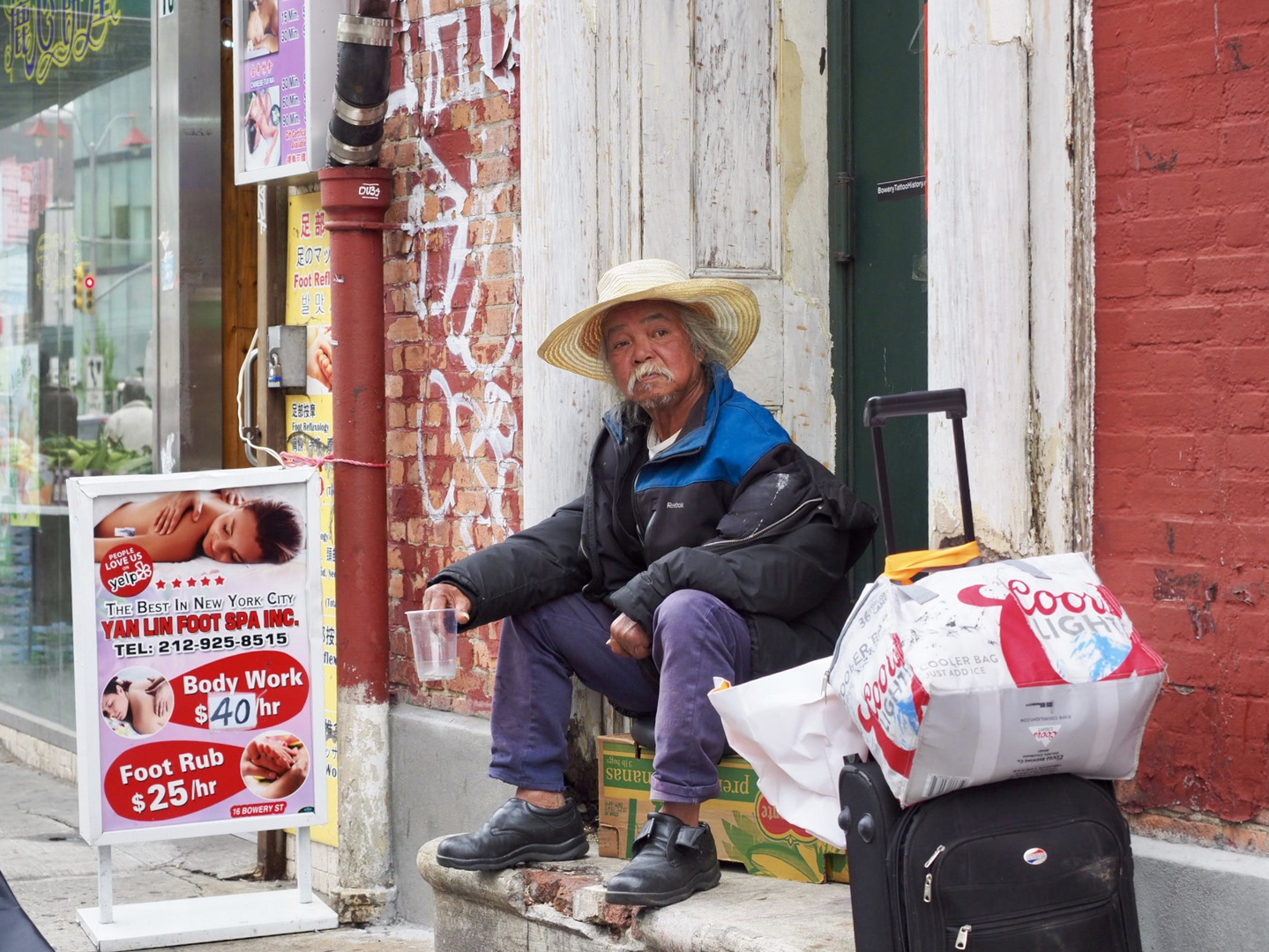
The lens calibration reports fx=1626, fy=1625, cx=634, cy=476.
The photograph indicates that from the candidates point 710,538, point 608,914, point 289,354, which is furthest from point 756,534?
point 289,354

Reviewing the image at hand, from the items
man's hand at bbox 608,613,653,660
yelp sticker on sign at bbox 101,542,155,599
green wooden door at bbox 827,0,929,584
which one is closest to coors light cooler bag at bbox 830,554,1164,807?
man's hand at bbox 608,613,653,660

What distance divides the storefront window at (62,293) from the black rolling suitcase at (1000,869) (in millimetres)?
4226

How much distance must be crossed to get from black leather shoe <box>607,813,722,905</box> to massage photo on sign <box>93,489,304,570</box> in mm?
1630

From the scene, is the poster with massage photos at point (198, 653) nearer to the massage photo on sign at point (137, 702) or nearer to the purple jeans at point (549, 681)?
the massage photo on sign at point (137, 702)

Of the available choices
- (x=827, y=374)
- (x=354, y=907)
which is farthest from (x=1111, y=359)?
(x=354, y=907)

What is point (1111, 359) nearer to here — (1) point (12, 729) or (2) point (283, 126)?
(2) point (283, 126)

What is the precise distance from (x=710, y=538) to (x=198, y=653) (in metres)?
1.64

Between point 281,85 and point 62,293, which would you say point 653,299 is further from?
point 62,293

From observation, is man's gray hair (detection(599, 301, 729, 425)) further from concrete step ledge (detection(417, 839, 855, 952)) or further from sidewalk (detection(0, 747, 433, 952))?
sidewalk (detection(0, 747, 433, 952))

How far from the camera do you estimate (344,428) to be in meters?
5.12

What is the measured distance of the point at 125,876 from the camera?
559cm

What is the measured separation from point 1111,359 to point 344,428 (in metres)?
2.67

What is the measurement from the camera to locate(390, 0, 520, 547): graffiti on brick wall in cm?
474

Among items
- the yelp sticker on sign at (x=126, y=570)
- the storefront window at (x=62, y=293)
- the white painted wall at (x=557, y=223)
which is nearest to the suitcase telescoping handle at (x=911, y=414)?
the white painted wall at (x=557, y=223)
